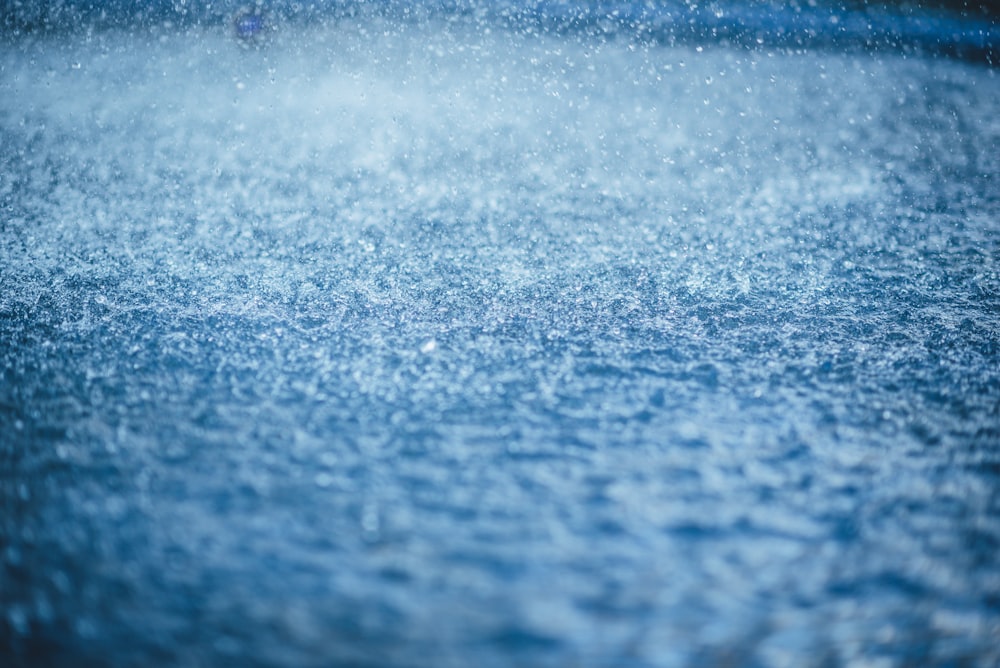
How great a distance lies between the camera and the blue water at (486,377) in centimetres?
40

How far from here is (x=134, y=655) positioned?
14.3 inches

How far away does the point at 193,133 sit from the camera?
1.12 metres

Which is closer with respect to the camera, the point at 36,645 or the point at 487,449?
the point at 36,645

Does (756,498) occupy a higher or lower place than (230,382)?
lower

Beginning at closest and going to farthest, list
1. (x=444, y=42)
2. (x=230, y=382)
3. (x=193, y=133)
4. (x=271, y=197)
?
(x=230, y=382)
(x=271, y=197)
(x=193, y=133)
(x=444, y=42)

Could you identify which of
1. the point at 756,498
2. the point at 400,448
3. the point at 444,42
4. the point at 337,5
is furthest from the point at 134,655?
the point at 337,5

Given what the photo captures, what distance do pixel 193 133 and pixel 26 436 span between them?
2.51ft

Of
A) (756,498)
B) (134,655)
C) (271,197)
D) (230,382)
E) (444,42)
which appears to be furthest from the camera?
(444,42)

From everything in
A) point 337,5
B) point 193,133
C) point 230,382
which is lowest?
point 230,382

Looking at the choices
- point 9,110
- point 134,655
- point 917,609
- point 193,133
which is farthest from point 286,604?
point 9,110

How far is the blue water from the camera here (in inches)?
15.6

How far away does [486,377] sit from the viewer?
610 millimetres

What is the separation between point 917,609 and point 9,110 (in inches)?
62.0

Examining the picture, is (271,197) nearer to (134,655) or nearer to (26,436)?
(26,436)
